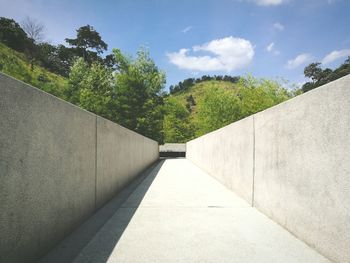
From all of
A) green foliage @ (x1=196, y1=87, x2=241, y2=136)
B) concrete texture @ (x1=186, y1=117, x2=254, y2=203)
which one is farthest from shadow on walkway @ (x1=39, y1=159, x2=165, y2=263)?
green foliage @ (x1=196, y1=87, x2=241, y2=136)

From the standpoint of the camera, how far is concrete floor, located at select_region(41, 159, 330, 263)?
11.4 feet

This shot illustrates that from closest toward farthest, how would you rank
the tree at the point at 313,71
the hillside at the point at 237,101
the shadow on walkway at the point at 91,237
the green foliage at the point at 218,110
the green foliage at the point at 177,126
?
the shadow on walkway at the point at 91,237
the hillside at the point at 237,101
the green foliage at the point at 218,110
the green foliage at the point at 177,126
the tree at the point at 313,71

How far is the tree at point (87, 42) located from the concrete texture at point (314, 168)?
212 feet

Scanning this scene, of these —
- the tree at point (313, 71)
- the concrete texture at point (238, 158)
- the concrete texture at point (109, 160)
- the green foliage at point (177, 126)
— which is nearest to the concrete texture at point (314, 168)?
the concrete texture at point (238, 158)

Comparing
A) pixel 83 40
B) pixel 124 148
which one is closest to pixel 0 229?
pixel 124 148

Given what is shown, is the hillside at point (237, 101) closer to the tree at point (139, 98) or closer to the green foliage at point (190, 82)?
the tree at point (139, 98)

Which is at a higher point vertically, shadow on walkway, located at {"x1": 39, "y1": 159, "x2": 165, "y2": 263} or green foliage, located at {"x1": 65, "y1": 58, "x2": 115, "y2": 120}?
green foliage, located at {"x1": 65, "y1": 58, "x2": 115, "y2": 120}

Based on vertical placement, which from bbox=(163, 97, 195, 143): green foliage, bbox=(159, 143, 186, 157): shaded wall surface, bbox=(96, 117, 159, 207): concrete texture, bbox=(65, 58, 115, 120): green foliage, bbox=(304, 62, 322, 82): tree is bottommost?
bbox=(159, 143, 186, 157): shaded wall surface

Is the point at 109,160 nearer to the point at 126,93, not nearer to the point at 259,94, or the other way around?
the point at 126,93

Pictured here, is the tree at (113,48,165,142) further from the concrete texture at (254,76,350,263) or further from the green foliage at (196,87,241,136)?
the concrete texture at (254,76,350,263)

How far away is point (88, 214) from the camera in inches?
204

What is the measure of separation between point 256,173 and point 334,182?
291cm

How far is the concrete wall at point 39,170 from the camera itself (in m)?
2.67

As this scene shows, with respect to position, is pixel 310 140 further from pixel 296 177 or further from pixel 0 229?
pixel 0 229
